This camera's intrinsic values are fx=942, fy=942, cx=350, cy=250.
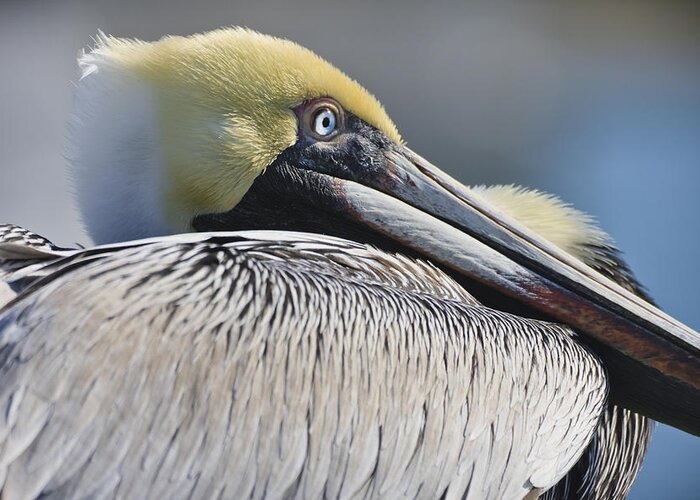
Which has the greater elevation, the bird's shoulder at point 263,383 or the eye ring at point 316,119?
the eye ring at point 316,119

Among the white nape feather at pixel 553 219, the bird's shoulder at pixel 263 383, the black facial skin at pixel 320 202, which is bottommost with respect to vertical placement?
the bird's shoulder at pixel 263 383

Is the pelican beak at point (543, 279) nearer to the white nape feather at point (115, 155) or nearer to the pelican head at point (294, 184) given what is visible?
the pelican head at point (294, 184)

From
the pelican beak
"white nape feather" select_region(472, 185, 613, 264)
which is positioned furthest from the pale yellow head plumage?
"white nape feather" select_region(472, 185, 613, 264)

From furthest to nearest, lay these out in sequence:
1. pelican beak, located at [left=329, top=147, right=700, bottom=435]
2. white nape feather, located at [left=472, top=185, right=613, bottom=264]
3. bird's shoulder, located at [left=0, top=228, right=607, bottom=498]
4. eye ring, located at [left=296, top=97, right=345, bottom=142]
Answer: white nape feather, located at [left=472, top=185, right=613, bottom=264] → eye ring, located at [left=296, top=97, right=345, bottom=142] → pelican beak, located at [left=329, top=147, right=700, bottom=435] → bird's shoulder, located at [left=0, top=228, right=607, bottom=498]

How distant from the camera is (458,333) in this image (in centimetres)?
164

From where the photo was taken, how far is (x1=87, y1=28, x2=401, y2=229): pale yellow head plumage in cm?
186

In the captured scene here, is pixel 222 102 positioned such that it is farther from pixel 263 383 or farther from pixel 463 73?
pixel 463 73

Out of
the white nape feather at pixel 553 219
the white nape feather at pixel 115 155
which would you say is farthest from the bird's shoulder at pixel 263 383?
the white nape feather at pixel 553 219

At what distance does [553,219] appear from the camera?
2.21m

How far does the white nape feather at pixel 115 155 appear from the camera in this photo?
6.20 feet

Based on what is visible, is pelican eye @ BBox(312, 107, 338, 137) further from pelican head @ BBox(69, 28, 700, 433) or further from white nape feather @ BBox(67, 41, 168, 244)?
white nape feather @ BBox(67, 41, 168, 244)

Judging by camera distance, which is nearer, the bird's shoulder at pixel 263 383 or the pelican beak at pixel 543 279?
the bird's shoulder at pixel 263 383

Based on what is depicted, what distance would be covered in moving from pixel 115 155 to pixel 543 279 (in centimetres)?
90

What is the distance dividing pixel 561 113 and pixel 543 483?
4222 millimetres
